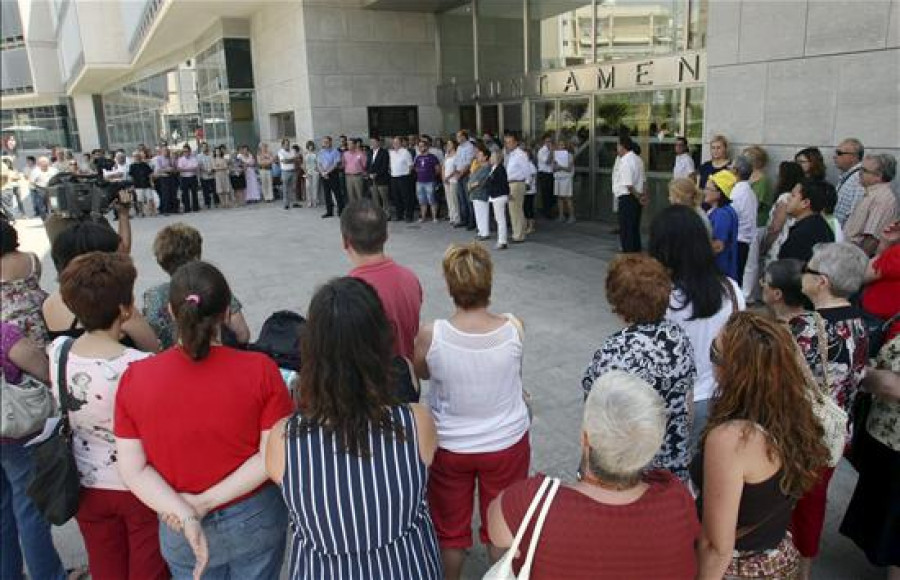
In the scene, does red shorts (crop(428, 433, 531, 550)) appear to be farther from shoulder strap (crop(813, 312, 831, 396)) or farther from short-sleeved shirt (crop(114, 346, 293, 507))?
shoulder strap (crop(813, 312, 831, 396))

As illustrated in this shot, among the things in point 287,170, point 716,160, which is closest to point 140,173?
point 287,170

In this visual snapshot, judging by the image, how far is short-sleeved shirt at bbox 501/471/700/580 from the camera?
1507 mm

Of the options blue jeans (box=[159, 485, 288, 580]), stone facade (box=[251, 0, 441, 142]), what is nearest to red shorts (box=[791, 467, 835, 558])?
blue jeans (box=[159, 485, 288, 580])

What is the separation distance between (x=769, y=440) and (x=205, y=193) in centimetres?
1637

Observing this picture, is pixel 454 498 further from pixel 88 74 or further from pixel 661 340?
pixel 88 74

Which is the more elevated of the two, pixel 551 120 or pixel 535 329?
pixel 551 120

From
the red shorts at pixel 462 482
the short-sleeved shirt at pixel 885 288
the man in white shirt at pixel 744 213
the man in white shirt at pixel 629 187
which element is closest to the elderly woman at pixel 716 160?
the man in white shirt at pixel 744 213

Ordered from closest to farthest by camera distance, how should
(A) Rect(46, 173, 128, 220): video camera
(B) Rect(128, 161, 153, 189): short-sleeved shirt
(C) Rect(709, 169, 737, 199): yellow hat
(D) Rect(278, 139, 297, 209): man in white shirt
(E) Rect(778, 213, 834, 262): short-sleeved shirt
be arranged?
1. (E) Rect(778, 213, 834, 262): short-sleeved shirt
2. (A) Rect(46, 173, 128, 220): video camera
3. (C) Rect(709, 169, 737, 199): yellow hat
4. (B) Rect(128, 161, 153, 189): short-sleeved shirt
5. (D) Rect(278, 139, 297, 209): man in white shirt

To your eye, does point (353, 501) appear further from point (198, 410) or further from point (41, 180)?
point (41, 180)

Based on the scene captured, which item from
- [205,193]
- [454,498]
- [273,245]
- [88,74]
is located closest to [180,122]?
[205,193]

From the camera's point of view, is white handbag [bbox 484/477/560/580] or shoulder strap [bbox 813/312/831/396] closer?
white handbag [bbox 484/477/560/580]

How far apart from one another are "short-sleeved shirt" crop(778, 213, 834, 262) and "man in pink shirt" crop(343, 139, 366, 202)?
9.87 meters

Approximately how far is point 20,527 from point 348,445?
76.7 inches

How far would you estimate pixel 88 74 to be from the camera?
3391 cm
